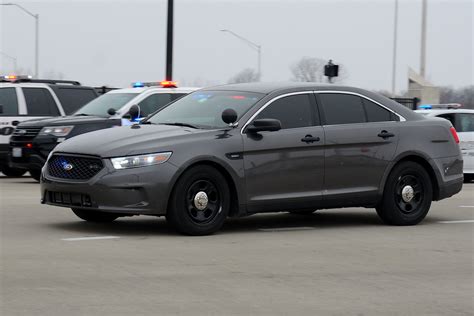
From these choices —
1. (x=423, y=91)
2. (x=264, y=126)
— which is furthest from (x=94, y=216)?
(x=423, y=91)

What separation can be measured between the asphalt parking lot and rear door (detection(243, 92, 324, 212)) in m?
0.41

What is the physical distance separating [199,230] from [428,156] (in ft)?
10.6

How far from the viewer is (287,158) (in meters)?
10.8

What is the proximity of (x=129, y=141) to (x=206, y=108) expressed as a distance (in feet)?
4.37

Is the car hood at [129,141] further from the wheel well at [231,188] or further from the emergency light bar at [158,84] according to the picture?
the emergency light bar at [158,84]

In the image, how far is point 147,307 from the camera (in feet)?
22.4

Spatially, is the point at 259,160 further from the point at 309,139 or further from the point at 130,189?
the point at 130,189

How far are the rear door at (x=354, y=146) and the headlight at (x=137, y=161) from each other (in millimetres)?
2116

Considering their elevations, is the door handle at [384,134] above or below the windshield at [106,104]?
below

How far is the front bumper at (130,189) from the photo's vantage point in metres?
9.87

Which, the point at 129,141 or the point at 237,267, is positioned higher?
the point at 129,141

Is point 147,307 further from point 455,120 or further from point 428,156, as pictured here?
point 455,120

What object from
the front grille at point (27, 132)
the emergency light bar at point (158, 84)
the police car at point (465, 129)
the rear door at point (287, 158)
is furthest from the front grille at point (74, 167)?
the police car at point (465, 129)

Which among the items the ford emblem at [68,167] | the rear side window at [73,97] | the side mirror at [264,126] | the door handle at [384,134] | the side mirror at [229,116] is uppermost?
the rear side window at [73,97]
